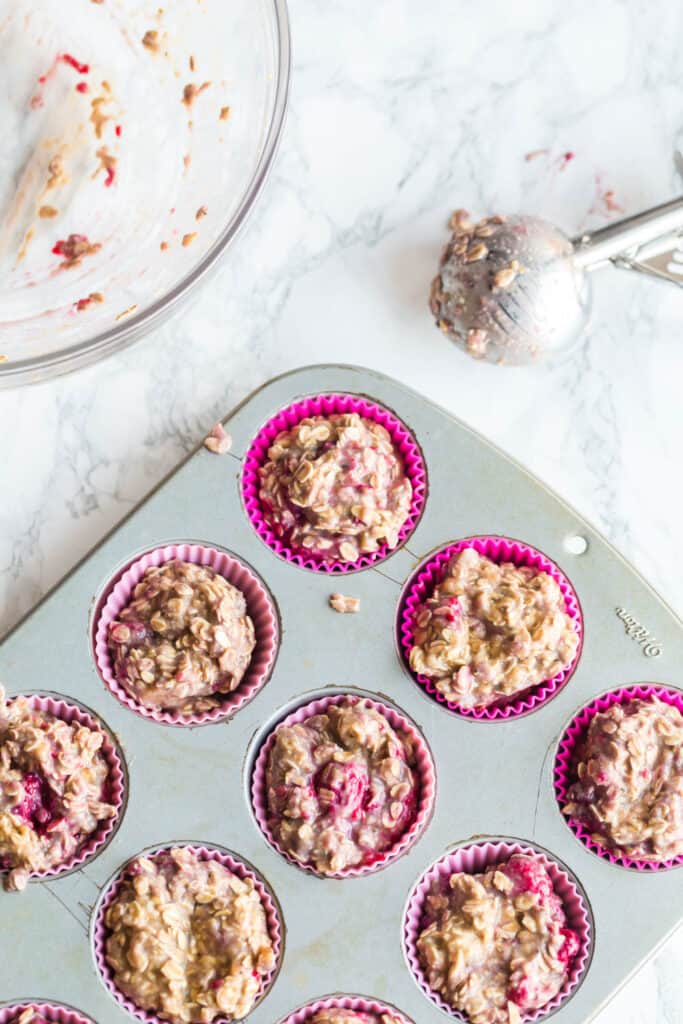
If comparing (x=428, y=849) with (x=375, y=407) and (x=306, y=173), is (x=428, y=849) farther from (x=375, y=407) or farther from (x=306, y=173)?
(x=306, y=173)

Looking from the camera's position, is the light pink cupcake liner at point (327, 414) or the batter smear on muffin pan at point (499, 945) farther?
the light pink cupcake liner at point (327, 414)

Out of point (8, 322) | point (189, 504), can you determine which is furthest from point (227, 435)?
point (8, 322)

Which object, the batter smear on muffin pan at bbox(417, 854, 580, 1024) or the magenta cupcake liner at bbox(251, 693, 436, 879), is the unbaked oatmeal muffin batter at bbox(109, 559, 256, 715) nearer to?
the magenta cupcake liner at bbox(251, 693, 436, 879)

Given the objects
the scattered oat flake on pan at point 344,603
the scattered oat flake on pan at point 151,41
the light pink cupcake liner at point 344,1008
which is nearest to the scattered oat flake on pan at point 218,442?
the scattered oat flake on pan at point 344,603

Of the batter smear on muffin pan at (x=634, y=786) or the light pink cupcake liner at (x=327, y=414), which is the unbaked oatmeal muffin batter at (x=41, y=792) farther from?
the batter smear on muffin pan at (x=634, y=786)

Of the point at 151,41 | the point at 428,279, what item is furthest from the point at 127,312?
the point at 428,279

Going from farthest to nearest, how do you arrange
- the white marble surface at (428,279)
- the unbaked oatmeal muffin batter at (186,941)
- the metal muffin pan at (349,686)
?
the white marble surface at (428,279) < the metal muffin pan at (349,686) < the unbaked oatmeal muffin batter at (186,941)
